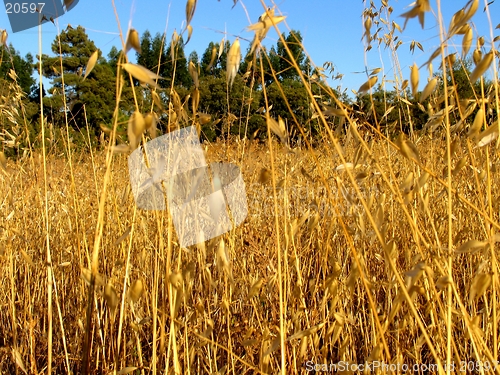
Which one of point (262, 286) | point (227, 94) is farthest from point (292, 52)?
point (262, 286)

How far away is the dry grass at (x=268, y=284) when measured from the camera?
60 cm

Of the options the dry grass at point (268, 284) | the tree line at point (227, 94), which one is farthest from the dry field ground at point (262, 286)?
the tree line at point (227, 94)

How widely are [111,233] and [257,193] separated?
0.68 m

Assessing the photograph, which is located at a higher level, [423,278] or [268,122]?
[268,122]

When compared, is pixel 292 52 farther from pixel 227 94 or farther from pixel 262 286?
pixel 262 286

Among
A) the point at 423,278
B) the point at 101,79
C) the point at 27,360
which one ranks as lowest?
the point at 27,360

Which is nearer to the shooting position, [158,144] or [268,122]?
[268,122]

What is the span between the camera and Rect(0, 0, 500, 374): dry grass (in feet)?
1.97

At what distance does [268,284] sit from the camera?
79 centimetres

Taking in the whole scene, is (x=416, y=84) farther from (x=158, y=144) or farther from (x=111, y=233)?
(x=111, y=233)

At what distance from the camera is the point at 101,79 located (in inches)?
275

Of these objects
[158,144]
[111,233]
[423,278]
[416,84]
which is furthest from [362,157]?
[111,233]

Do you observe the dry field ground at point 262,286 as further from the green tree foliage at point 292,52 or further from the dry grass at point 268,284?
the green tree foliage at point 292,52

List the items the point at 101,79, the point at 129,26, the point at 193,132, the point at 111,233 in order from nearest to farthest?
the point at 129,26
the point at 193,132
the point at 111,233
the point at 101,79
